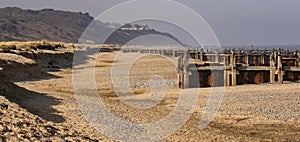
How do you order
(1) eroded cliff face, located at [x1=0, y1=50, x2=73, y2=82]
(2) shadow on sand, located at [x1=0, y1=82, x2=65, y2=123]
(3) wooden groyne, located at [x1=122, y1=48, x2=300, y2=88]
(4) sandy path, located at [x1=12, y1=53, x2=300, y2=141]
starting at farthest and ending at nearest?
(1) eroded cliff face, located at [x1=0, y1=50, x2=73, y2=82]
(3) wooden groyne, located at [x1=122, y1=48, x2=300, y2=88]
(2) shadow on sand, located at [x1=0, y1=82, x2=65, y2=123]
(4) sandy path, located at [x1=12, y1=53, x2=300, y2=141]

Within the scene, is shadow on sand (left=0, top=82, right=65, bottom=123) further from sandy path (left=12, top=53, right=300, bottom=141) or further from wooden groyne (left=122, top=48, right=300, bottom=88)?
wooden groyne (left=122, top=48, right=300, bottom=88)

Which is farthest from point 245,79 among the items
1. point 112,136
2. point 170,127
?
point 112,136

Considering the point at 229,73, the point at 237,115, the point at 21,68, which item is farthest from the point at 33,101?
the point at 21,68

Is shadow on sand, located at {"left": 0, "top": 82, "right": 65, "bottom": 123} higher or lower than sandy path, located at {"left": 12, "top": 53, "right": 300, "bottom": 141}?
higher

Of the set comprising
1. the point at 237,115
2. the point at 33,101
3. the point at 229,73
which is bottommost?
the point at 237,115

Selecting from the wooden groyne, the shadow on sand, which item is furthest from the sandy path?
the wooden groyne

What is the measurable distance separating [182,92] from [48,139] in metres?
12.4

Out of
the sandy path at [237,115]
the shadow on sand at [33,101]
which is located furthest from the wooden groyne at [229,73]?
the shadow on sand at [33,101]

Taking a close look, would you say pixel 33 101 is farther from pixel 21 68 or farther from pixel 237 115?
pixel 21 68

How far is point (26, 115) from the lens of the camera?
11.8 meters

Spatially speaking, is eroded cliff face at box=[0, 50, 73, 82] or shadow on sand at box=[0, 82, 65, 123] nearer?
shadow on sand at box=[0, 82, 65, 123]

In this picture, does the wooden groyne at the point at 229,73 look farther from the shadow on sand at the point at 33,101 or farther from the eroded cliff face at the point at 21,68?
the eroded cliff face at the point at 21,68

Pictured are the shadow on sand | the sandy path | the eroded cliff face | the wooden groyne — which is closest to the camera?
the sandy path

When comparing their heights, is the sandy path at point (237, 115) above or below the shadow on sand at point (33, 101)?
below
